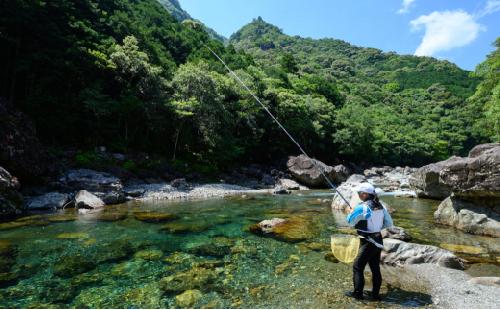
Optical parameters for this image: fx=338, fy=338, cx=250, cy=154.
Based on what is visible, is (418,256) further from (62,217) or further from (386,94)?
(386,94)

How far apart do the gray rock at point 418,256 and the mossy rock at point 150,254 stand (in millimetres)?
6023

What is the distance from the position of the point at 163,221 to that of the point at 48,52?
1036 inches

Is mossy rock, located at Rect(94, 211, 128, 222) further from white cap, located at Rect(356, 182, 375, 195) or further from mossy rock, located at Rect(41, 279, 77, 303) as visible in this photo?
white cap, located at Rect(356, 182, 375, 195)

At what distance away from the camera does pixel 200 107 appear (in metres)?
34.9

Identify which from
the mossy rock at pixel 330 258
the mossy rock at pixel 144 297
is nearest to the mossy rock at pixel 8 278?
the mossy rock at pixel 144 297

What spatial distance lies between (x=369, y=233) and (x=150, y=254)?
6.27 meters

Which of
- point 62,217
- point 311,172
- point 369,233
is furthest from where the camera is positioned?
point 311,172

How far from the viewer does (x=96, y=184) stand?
22.6 meters

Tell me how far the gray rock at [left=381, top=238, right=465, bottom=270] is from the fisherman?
2523 millimetres

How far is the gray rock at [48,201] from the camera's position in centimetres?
1791

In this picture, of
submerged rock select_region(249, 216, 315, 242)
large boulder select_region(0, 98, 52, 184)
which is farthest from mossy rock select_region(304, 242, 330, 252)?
large boulder select_region(0, 98, 52, 184)

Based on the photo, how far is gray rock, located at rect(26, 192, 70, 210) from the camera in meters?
17.9

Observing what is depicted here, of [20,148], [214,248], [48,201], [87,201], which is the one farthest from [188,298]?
[20,148]

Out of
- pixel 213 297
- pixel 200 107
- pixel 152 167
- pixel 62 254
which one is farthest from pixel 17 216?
pixel 200 107
